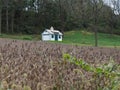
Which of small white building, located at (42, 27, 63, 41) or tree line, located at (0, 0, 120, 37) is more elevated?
tree line, located at (0, 0, 120, 37)

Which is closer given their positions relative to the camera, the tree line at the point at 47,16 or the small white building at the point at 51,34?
the small white building at the point at 51,34

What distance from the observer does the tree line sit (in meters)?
72.6

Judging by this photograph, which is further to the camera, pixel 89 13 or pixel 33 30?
pixel 89 13

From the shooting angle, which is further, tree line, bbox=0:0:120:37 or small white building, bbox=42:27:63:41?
tree line, bbox=0:0:120:37

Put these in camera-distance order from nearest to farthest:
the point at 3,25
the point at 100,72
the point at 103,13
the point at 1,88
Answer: the point at 1,88, the point at 100,72, the point at 3,25, the point at 103,13

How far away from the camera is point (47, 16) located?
76312 mm

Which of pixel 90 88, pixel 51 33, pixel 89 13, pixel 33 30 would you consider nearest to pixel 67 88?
pixel 90 88

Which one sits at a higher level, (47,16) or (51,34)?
(47,16)

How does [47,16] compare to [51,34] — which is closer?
[51,34]

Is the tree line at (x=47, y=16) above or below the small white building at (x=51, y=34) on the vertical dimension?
above

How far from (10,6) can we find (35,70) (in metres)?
69.6

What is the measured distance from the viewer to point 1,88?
227 centimetres

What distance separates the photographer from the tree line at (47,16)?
72.6m

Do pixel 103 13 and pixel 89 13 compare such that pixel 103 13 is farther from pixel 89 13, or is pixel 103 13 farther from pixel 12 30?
pixel 12 30
